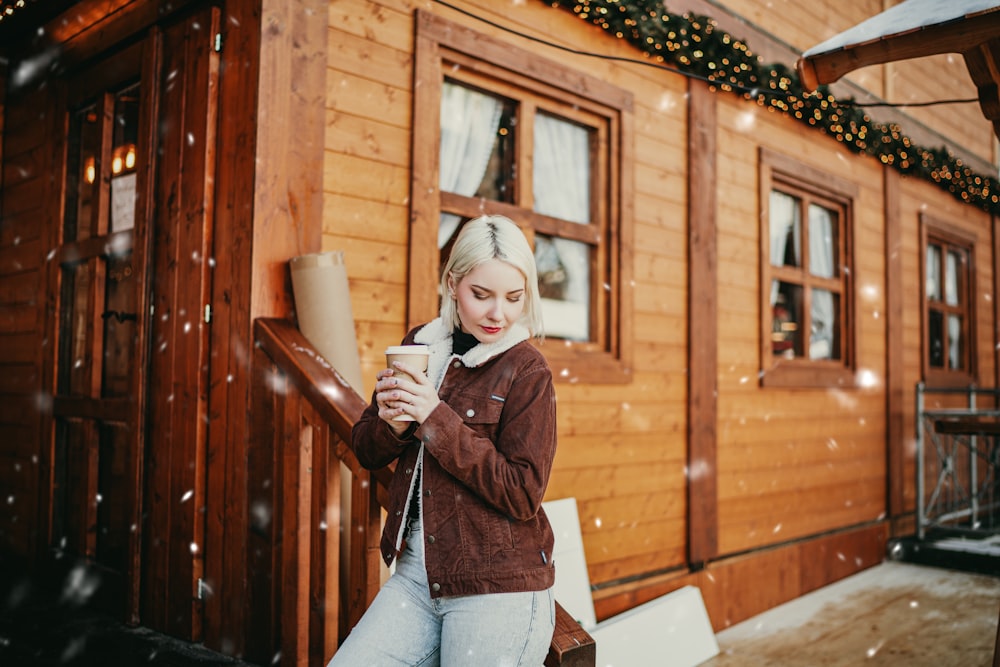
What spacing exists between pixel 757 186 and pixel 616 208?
166 cm

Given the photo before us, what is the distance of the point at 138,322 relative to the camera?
3.48 metres

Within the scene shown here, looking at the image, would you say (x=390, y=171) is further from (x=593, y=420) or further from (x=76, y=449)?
(x=76, y=449)

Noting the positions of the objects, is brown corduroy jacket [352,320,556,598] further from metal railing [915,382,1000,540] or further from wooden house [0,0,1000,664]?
metal railing [915,382,1000,540]

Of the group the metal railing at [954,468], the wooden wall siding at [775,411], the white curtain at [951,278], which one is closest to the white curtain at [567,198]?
the wooden wall siding at [775,411]

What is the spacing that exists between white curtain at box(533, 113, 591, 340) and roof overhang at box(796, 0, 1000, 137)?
1525 millimetres

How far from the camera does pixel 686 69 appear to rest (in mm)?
5098

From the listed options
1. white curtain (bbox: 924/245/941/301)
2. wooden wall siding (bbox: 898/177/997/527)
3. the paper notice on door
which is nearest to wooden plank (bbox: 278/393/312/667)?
the paper notice on door

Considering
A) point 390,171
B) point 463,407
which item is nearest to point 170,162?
point 390,171

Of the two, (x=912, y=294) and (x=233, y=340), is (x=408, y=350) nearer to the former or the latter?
(x=233, y=340)

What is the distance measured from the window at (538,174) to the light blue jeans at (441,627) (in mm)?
2000

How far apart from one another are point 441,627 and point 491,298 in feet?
2.21

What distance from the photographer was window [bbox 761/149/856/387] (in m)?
5.85

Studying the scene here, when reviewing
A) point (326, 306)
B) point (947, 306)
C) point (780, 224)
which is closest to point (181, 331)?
point (326, 306)

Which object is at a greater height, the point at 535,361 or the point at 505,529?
the point at 535,361
